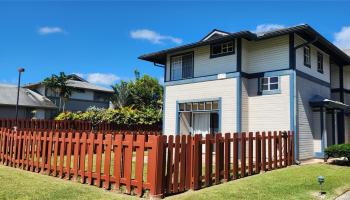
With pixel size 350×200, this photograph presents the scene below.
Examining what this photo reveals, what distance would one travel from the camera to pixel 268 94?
1527 centimetres

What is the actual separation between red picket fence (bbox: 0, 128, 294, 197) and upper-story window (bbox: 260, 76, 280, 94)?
191 inches

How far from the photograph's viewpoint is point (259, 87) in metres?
15.7

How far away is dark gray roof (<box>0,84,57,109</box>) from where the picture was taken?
36.4 meters

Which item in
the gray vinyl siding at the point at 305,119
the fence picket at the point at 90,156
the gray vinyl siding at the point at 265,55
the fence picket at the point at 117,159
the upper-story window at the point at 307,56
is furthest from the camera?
the upper-story window at the point at 307,56

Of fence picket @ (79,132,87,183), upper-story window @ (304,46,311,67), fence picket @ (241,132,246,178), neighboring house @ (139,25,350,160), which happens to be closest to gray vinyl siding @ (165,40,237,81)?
neighboring house @ (139,25,350,160)

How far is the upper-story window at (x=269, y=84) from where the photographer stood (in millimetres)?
15163

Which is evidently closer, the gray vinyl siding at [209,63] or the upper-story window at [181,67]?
the gray vinyl siding at [209,63]

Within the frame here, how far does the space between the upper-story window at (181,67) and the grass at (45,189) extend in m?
11.0

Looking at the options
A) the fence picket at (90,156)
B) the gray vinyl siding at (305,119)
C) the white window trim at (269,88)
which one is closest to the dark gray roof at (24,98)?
the white window trim at (269,88)

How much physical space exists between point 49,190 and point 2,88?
36367 millimetres

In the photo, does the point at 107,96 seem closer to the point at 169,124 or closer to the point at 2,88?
the point at 2,88

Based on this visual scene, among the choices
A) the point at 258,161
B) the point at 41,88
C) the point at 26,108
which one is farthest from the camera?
the point at 41,88

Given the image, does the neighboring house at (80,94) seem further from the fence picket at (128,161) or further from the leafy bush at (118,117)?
the fence picket at (128,161)

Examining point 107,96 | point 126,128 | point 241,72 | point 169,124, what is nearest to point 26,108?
point 107,96
